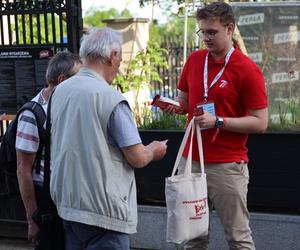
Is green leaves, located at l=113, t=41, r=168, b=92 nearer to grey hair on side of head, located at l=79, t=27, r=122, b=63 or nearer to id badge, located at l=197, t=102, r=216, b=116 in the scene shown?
id badge, located at l=197, t=102, r=216, b=116

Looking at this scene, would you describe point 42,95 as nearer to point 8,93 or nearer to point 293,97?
point 8,93

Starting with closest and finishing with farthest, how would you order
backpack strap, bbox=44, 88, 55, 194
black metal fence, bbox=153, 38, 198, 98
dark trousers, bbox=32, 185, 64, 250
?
backpack strap, bbox=44, 88, 55, 194 < dark trousers, bbox=32, 185, 64, 250 < black metal fence, bbox=153, 38, 198, 98

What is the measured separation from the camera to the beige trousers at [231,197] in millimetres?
3227

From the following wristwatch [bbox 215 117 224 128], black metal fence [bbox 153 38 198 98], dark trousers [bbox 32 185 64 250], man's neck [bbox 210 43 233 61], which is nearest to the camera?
dark trousers [bbox 32 185 64 250]

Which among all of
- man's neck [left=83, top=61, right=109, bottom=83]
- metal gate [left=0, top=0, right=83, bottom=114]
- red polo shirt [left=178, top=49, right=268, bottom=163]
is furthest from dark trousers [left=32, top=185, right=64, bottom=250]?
metal gate [left=0, top=0, right=83, bottom=114]

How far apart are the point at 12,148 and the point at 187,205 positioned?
1056 mm

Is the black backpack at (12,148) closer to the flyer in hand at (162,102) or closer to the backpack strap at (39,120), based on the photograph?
the backpack strap at (39,120)

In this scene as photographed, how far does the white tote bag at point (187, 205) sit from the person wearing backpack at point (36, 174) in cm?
64

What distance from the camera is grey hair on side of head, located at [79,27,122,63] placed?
8.15 feet

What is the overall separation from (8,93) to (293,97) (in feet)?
9.48

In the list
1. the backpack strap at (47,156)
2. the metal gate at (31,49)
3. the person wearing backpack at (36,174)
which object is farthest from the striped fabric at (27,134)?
the metal gate at (31,49)

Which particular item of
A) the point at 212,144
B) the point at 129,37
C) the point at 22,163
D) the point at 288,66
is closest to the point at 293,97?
the point at 288,66

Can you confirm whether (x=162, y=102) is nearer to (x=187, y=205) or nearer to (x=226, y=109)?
(x=226, y=109)

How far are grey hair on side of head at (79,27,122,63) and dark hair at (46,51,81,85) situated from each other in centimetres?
54
